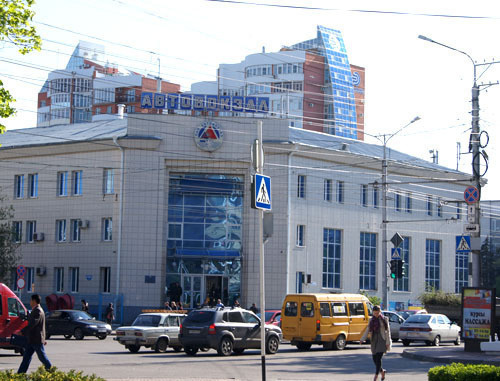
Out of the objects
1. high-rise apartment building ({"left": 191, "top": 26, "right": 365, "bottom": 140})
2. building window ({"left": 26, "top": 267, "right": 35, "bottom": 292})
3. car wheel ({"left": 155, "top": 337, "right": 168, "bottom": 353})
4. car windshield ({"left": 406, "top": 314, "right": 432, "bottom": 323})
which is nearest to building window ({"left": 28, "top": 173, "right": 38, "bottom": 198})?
building window ({"left": 26, "top": 267, "right": 35, "bottom": 292})

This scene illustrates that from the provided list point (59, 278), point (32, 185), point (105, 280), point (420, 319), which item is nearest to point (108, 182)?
point (105, 280)

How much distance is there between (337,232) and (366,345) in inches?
865

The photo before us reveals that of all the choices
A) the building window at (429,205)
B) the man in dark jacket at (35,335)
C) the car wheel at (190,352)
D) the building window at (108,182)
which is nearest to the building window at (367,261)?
the building window at (429,205)

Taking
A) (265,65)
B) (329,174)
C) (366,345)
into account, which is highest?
(265,65)

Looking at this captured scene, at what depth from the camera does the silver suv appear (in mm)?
26484

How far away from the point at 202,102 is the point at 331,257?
45.6 feet

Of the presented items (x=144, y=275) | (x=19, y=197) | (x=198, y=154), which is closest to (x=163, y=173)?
(x=198, y=154)

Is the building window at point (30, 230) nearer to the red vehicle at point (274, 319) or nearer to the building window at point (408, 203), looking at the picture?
the red vehicle at point (274, 319)

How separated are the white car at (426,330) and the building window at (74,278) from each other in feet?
77.3

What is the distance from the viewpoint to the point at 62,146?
5172 cm

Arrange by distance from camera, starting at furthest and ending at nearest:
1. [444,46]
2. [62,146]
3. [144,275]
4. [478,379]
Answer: [62,146] < [144,275] < [444,46] < [478,379]

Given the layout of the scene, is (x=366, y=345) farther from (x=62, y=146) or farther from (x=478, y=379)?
(x=62, y=146)

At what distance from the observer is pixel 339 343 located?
3022cm

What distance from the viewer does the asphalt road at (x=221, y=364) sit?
Answer: 778 inches
